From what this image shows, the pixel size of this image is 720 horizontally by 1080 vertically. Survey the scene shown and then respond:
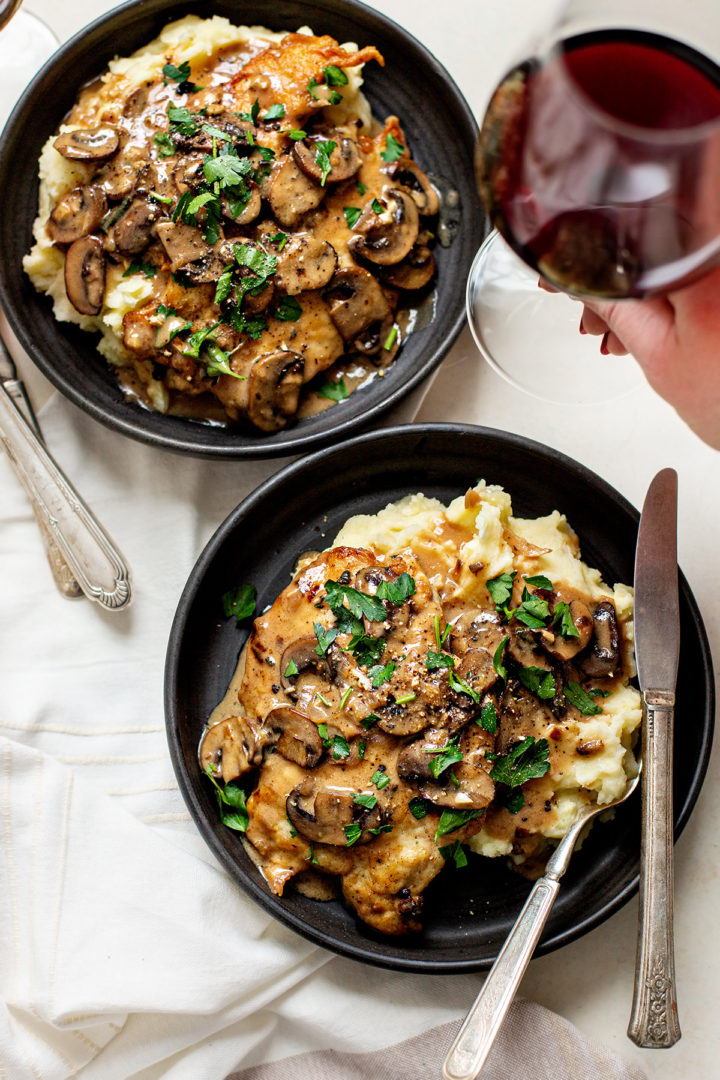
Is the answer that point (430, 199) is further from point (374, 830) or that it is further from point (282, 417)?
point (374, 830)

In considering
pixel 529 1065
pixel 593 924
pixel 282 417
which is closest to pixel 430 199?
pixel 282 417

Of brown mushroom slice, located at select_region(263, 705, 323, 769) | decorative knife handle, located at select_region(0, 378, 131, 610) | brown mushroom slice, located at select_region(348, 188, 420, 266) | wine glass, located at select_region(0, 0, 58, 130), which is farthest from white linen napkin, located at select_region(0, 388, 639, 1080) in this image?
wine glass, located at select_region(0, 0, 58, 130)

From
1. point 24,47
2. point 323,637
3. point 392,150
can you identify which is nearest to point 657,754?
point 323,637

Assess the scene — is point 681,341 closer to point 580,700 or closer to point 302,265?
point 580,700

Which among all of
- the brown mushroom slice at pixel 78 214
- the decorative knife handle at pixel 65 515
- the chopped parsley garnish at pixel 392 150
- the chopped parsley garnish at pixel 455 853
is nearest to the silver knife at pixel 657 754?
the chopped parsley garnish at pixel 455 853

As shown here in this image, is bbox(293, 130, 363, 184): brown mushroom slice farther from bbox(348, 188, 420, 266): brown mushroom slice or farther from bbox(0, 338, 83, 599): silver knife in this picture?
bbox(0, 338, 83, 599): silver knife

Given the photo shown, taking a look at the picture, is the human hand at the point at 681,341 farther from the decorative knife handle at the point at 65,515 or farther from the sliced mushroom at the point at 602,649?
the decorative knife handle at the point at 65,515
